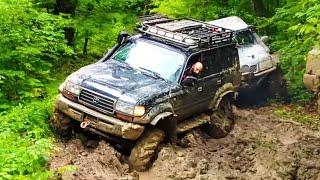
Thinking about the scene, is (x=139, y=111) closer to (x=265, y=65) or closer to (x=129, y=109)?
(x=129, y=109)

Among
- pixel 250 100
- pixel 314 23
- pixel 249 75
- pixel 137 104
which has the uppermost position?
pixel 314 23

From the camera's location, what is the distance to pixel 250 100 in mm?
14039

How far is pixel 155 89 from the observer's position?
9055 mm

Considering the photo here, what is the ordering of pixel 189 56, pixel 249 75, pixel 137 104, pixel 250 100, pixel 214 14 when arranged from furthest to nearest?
pixel 214 14
pixel 250 100
pixel 249 75
pixel 189 56
pixel 137 104

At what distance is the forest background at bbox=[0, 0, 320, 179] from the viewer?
758cm

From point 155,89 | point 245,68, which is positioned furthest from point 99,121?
point 245,68

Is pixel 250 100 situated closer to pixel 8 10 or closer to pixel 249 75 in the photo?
pixel 249 75

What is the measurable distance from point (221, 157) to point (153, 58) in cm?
227

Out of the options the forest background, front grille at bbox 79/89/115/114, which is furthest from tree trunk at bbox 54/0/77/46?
front grille at bbox 79/89/115/114

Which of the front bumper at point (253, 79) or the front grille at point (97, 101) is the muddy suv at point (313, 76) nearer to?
the front bumper at point (253, 79)

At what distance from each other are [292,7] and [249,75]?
222 centimetres

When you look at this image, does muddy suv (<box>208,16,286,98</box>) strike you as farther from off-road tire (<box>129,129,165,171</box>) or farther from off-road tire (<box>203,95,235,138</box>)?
off-road tire (<box>129,129,165,171</box>)

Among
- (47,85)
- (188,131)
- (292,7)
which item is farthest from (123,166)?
(292,7)

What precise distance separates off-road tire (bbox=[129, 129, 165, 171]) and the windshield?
4.24 feet
